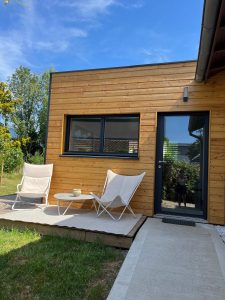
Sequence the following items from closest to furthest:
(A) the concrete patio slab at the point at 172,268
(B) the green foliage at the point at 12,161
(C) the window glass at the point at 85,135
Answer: (A) the concrete patio slab at the point at 172,268, (C) the window glass at the point at 85,135, (B) the green foliage at the point at 12,161

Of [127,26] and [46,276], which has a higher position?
[127,26]

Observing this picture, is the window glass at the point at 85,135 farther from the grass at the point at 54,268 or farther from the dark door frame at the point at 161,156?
the grass at the point at 54,268

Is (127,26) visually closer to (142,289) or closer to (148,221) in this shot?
(148,221)

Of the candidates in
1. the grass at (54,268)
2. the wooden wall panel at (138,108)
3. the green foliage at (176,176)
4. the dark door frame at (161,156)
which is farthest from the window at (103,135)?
the grass at (54,268)

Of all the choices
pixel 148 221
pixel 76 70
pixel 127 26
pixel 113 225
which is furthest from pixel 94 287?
pixel 127 26

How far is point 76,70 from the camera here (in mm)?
5816

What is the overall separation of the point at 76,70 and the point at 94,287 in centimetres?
463

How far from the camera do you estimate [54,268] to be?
2.72 meters

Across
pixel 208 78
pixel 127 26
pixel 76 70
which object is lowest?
pixel 208 78

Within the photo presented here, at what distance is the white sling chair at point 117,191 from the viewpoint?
14.7 ft

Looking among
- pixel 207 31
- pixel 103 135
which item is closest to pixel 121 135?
pixel 103 135

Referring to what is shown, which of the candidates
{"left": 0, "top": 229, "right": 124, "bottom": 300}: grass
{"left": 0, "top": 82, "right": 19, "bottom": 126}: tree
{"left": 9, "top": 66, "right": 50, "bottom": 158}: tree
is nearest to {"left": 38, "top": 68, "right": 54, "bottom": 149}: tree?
{"left": 9, "top": 66, "right": 50, "bottom": 158}: tree

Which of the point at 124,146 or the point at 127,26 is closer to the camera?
the point at 124,146

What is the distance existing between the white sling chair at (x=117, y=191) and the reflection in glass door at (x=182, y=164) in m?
0.57
